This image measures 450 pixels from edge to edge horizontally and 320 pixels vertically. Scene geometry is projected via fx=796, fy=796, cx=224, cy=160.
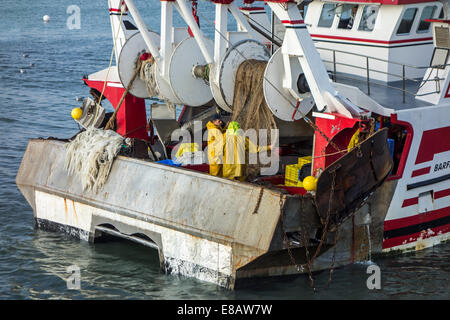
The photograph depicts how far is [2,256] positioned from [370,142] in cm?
647

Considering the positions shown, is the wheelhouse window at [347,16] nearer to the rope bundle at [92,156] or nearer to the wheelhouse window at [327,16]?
the wheelhouse window at [327,16]

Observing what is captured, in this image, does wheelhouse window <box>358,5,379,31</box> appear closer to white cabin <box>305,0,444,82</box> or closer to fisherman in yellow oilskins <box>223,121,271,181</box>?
white cabin <box>305,0,444,82</box>

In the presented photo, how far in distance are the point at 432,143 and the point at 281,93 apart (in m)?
2.78

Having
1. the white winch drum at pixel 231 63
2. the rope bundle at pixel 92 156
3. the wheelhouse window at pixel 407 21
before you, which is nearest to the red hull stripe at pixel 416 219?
the white winch drum at pixel 231 63

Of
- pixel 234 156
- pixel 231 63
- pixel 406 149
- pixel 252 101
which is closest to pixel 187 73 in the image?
pixel 231 63

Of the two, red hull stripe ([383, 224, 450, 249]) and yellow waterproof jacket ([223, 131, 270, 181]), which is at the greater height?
yellow waterproof jacket ([223, 131, 270, 181])

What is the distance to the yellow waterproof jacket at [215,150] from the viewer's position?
12.4 m

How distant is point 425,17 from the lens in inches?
591

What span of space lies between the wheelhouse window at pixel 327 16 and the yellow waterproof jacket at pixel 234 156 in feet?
14.5

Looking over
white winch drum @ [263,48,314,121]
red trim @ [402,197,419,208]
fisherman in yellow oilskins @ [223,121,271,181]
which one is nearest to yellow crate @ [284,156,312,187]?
white winch drum @ [263,48,314,121]

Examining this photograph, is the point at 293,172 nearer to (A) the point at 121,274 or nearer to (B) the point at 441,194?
(B) the point at 441,194

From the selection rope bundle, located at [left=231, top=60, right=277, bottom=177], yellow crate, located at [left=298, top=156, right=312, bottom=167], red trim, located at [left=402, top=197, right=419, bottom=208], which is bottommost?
red trim, located at [left=402, top=197, right=419, bottom=208]

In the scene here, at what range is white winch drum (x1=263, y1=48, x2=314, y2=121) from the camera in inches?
483
